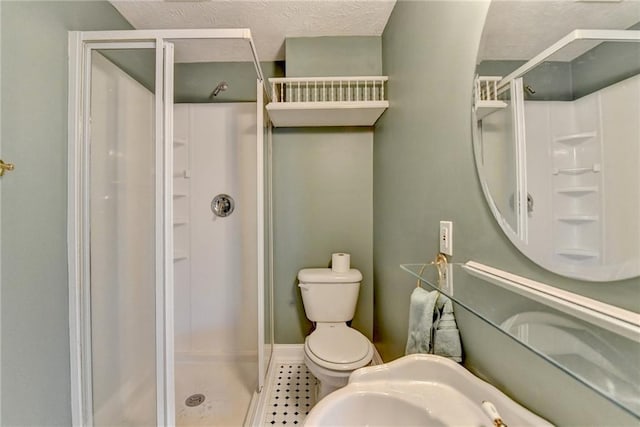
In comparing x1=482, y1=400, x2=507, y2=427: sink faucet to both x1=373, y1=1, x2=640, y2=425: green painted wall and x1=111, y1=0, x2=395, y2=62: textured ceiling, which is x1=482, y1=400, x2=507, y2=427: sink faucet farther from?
x1=111, y1=0, x2=395, y2=62: textured ceiling

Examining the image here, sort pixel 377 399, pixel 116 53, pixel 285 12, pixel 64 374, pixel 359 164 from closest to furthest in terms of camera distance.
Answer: pixel 377 399 → pixel 64 374 → pixel 116 53 → pixel 285 12 → pixel 359 164

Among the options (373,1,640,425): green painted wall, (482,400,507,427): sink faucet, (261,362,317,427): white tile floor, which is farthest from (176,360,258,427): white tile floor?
(482,400,507,427): sink faucet

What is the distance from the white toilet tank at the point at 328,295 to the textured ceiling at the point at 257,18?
153cm

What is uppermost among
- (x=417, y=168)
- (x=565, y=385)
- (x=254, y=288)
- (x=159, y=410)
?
(x=417, y=168)

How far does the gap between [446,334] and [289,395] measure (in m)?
1.23

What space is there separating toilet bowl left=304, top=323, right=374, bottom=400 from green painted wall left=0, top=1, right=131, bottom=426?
3.64ft

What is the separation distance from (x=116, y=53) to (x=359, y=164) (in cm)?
154

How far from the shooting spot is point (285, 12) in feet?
4.95

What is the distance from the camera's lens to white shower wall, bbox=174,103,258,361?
1.94 metres

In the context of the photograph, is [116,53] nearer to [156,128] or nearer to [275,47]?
[156,128]

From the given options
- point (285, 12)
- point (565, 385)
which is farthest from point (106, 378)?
point (285, 12)

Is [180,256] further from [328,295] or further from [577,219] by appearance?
[577,219]

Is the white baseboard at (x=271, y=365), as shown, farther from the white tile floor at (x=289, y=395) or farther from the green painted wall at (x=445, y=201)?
the green painted wall at (x=445, y=201)

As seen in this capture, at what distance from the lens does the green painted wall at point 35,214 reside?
89 centimetres
